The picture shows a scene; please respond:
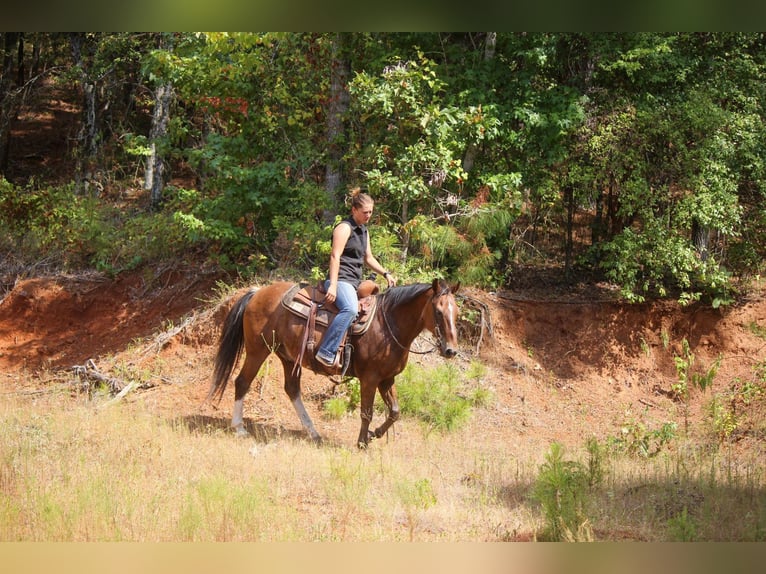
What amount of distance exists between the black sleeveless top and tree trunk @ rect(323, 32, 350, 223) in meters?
4.58

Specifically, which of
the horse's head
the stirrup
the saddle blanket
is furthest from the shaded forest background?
the horse's head

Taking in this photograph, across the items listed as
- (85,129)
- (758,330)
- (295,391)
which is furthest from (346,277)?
(85,129)

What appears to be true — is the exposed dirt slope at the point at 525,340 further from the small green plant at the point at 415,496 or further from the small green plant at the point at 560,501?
the small green plant at the point at 560,501

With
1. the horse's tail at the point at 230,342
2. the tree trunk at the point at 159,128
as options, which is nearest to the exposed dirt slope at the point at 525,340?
the horse's tail at the point at 230,342

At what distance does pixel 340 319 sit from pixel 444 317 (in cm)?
117

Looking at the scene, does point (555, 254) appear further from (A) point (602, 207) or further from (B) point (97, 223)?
(B) point (97, 223)

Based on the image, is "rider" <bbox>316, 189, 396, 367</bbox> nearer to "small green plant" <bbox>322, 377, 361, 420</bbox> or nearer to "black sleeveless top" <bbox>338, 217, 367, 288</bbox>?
"black sleeveless top" <bbox>338, 217, 367, 288</bbox>

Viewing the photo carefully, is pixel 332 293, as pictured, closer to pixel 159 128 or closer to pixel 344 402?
pixel 344 402

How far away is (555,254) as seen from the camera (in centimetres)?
1502

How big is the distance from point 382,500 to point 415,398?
355 cm

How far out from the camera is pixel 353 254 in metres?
7.96

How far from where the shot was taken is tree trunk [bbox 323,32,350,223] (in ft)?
41.2

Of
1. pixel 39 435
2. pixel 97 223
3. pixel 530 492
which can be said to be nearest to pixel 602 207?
pixel 530 492

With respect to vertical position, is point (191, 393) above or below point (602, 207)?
below
